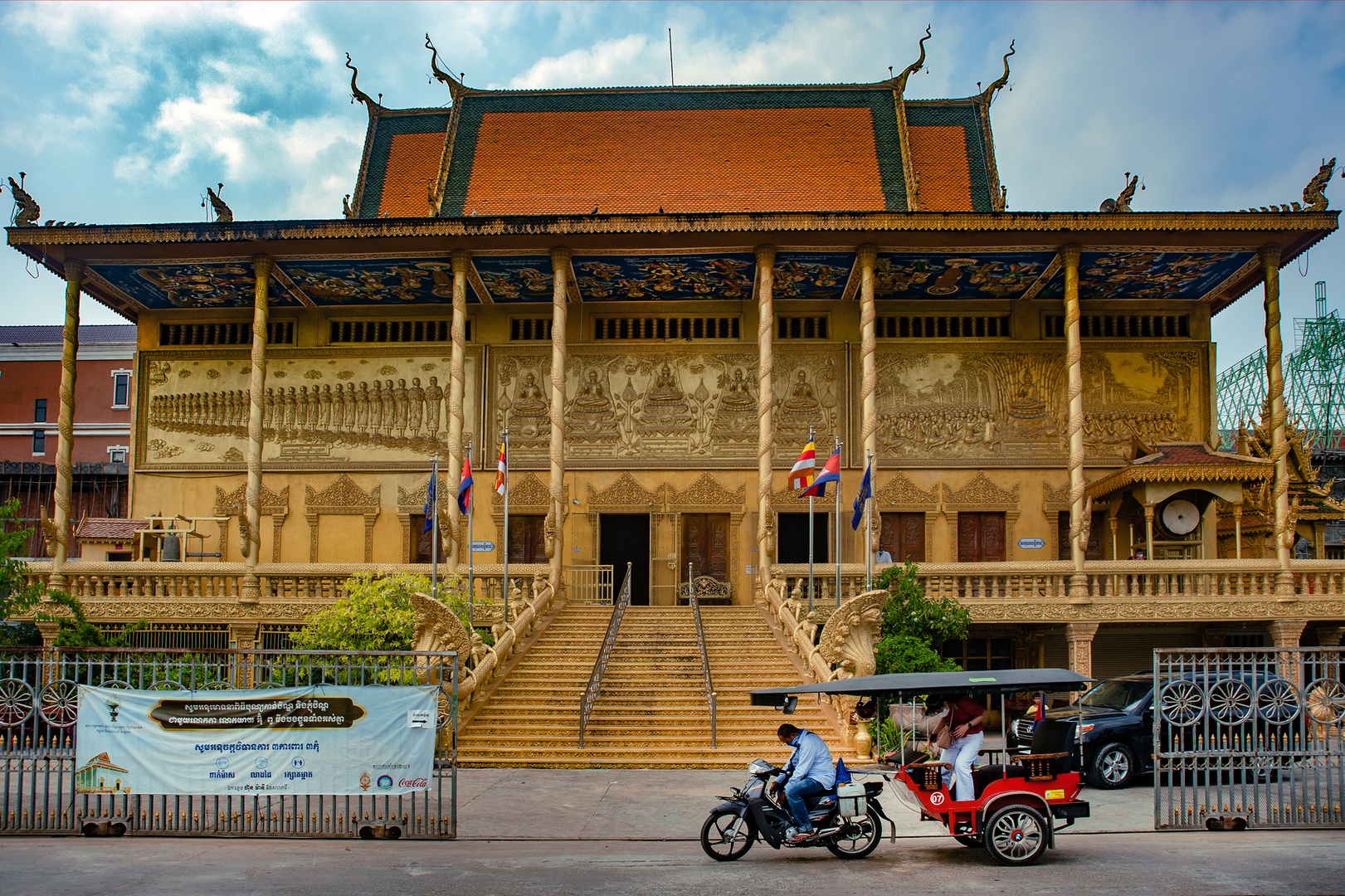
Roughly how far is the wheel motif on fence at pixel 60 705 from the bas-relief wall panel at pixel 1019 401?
1802 cm

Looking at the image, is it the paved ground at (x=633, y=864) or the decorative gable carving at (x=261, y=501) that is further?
the decorative gable carving at (x=261, y=501)

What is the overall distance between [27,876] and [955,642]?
18.7 meters

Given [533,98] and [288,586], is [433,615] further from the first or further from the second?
[533,98]

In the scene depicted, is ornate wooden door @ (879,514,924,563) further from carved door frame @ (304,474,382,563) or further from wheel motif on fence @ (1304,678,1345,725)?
wheel motif on fence @ (1304,678,1345,725)

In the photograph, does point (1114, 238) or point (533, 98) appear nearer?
point (1114, 238)

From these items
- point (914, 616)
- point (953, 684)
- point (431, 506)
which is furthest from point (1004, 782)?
point (431, 506)

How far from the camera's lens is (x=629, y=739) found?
16344 mm

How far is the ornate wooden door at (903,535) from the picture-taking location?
25.5 metres

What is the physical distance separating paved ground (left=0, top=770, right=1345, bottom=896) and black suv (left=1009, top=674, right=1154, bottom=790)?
2.23 meters

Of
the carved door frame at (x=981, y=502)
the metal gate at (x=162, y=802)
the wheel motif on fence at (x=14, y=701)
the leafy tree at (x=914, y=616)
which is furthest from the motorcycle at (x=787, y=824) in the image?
the carved door frame at (x=981, y=502)

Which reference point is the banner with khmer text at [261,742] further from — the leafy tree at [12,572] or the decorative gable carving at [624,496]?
the decorative gable carving at [624,496]

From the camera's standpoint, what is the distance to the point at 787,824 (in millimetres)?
9820

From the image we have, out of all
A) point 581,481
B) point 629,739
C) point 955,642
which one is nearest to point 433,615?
point 629,739

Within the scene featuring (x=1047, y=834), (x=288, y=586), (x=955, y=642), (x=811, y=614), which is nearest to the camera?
(x=1047, y=834)
